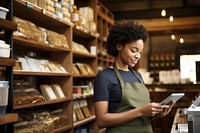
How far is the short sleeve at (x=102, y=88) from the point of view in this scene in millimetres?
1996

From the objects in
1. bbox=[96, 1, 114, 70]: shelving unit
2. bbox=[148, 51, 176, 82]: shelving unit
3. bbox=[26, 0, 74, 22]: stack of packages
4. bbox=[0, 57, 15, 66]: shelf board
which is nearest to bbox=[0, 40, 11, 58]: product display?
bbox=[0, 57, 15, 66]: shelf board

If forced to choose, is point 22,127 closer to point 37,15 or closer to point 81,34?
point 37,15

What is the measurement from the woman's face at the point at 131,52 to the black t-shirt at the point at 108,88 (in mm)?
117

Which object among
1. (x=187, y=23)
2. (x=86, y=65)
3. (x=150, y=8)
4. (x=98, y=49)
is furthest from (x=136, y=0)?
(x=86, y=65)

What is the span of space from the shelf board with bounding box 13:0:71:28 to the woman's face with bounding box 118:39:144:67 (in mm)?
1076

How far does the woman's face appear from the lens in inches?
83.0

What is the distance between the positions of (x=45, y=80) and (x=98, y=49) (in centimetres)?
172

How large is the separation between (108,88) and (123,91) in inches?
4.3

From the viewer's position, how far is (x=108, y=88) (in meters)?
2.04

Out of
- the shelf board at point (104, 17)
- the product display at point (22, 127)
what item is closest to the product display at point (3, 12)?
the product display at point (22, 127)

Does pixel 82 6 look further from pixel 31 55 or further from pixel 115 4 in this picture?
pixel 115 4

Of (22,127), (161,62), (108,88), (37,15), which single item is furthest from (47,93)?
(161,62)

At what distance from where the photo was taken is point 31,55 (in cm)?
355

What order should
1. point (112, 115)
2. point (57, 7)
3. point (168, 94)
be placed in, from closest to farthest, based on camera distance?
Result: 1. point (112, 115)
2. point (57, 7)
3. point (168, 94)
